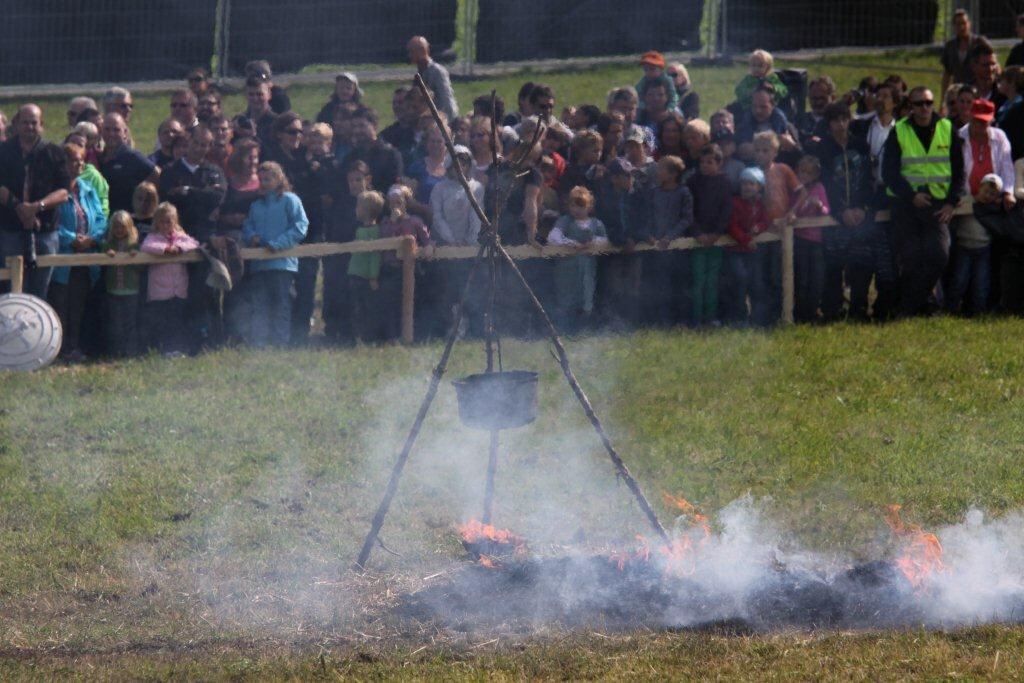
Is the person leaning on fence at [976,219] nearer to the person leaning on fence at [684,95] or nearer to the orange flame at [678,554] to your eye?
the person leaning on fence at [684,95]

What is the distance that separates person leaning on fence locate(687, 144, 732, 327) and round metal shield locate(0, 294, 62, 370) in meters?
5.60

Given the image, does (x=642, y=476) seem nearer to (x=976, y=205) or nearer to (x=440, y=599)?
(x=440, y=599)

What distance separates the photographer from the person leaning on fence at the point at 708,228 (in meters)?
13.3

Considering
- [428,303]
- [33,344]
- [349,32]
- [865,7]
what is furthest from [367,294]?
[865,7]

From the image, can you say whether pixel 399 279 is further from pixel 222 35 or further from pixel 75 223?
pixel 222 35

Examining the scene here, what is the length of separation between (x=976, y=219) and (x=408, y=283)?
5.21m

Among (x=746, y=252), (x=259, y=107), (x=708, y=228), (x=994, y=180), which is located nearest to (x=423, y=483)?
(x=708, y=228)

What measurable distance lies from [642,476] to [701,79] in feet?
32.3

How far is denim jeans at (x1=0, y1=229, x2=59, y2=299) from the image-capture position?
503 inches

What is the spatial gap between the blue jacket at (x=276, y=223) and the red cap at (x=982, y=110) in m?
6.17

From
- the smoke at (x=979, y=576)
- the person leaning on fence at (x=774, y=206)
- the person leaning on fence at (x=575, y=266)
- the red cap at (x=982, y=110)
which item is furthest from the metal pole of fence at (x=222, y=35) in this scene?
the smoke at (x=979, y=576)

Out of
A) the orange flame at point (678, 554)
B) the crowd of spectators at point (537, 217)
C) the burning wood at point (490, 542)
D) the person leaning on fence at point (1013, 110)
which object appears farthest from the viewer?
the person leaning on fence at point (1013, 110)

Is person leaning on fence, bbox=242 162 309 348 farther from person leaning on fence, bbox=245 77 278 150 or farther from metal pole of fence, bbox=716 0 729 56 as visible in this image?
metal pole of fence, bbox=716 0 729 56

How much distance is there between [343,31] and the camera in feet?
56.9
